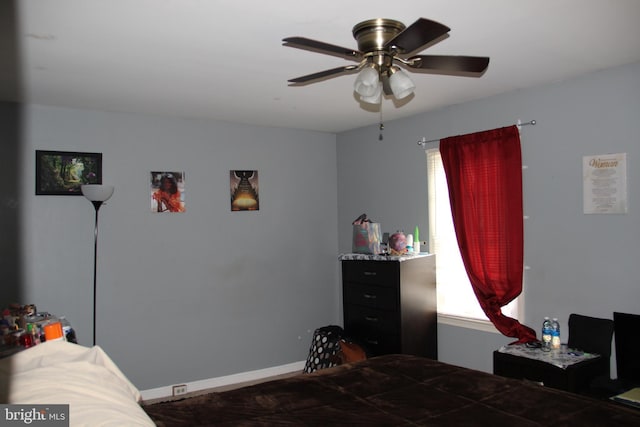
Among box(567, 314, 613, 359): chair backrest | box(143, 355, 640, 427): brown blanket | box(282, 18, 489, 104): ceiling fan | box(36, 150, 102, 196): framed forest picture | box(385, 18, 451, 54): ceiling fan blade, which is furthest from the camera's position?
box(36, 150, 102, 196): framed forest picture

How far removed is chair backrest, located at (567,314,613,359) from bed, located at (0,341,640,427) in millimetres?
1170

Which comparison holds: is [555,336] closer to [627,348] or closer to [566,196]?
[627,348]

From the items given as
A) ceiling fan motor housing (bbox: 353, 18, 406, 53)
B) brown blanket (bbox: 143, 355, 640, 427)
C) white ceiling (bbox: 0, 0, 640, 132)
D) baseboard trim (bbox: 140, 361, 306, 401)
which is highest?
white ceiling (bbox: 0, 0, 640, 132)

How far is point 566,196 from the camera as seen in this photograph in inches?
134

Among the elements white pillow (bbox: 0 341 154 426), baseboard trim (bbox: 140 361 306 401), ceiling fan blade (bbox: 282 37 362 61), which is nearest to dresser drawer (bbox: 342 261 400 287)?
baseboard trim (bbox: 140 361 306 401)

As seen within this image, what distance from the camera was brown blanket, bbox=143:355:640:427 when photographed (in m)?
1.88

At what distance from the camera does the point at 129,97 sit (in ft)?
12.1

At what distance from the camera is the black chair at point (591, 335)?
3.07 metres

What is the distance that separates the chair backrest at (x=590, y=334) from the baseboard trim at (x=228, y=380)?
9.02 feet

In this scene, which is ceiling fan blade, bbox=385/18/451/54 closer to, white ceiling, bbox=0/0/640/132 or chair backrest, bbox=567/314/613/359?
white ceiling, bbox=0/0/640/132

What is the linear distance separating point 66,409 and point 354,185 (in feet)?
13.5

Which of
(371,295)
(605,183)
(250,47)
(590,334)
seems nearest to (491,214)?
(605,183)

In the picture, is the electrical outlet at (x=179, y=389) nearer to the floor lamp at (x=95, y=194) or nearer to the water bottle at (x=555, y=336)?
the floor lamp at (x=95, y=194)

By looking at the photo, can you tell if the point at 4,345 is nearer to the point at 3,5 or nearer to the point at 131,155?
the point at 3,5
